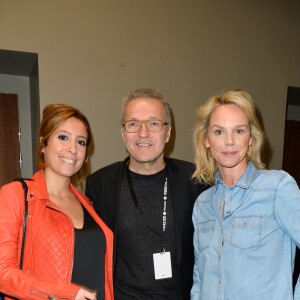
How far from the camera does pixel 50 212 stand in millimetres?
1613

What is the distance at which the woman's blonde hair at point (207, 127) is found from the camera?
1.57m

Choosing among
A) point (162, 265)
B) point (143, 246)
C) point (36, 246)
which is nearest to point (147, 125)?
point (143, 246)

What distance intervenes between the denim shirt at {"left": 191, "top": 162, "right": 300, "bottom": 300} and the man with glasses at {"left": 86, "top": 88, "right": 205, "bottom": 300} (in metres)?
0.33

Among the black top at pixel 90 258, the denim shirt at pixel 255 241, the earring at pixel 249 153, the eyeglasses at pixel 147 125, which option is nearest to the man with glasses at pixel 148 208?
the eyeglasses at pixel 147 125

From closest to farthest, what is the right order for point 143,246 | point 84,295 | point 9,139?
point 84,295 → point 143,246 → point 9,139

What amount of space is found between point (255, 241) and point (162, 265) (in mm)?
629

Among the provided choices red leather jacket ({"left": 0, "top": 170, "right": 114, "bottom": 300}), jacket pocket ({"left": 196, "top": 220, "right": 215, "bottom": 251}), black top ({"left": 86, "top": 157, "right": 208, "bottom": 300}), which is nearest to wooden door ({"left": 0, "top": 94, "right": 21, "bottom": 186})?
black top ({"left": 86, "top": 157, "right": 208, "bottom": 300})

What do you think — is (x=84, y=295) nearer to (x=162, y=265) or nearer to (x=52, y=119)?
(x=162, y=265)

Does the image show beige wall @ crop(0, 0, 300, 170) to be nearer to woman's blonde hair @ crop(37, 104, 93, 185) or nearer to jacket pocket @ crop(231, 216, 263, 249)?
woman's blonde hair @ crop(37, 104, 93, 185)

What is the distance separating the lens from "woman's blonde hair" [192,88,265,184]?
157 centimetres

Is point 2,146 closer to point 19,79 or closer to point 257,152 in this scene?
point 19,79

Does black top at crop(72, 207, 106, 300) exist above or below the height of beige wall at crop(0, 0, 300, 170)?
below

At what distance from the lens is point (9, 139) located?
404 centimetres

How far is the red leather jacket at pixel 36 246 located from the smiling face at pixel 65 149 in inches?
5.0
